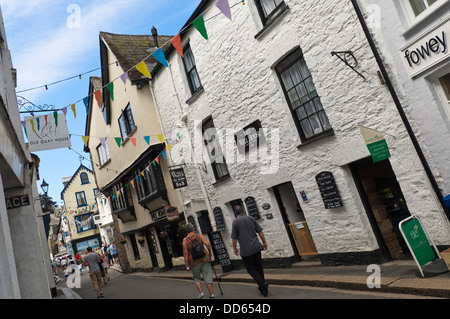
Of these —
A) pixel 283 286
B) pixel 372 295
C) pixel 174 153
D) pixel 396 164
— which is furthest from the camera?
pixel 174 153

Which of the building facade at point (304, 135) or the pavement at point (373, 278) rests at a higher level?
the building facade at point (304, 135)

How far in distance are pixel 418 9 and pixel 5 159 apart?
22.2 feet

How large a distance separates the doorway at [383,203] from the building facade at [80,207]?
4203 cm

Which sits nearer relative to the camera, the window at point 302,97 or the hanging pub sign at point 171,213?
the window at point 302,97

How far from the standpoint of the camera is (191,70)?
476 inches

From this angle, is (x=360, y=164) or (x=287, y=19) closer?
(x=360, y=164)

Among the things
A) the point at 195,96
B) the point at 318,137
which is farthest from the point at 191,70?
the point at 318,137

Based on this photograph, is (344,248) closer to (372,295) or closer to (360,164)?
(360,164)

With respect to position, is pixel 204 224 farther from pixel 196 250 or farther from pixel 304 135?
pixel 304 135

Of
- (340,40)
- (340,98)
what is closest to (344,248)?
(340,98)

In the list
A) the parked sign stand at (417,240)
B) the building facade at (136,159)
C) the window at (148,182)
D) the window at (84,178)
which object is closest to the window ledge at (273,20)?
the parked sign stand at (417,240)

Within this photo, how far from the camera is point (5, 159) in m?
5.29

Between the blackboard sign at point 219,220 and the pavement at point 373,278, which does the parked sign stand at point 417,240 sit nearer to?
the pavement at point 373,278

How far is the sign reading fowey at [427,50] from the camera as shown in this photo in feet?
17.0
